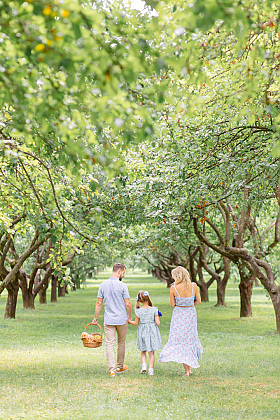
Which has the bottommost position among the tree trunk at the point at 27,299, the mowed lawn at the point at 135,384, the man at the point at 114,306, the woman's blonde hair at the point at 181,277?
the mowed lawn at the point at 135,384

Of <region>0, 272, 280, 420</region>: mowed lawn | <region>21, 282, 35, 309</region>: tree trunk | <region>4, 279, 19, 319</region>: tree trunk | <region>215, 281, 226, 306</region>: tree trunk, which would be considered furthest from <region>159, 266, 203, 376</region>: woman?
<region>215, 281, 226, 306</region>: tree trunk

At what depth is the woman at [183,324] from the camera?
27.9 ft

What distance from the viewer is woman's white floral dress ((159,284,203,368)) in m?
8.50

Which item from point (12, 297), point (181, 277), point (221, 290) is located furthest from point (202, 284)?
point (181, 277)

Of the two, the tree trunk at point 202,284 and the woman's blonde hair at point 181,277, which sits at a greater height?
the woman's blonde hair at point 181,277

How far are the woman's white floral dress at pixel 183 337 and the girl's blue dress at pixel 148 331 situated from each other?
0.25 m

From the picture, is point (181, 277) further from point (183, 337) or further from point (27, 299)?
point (27, 299)

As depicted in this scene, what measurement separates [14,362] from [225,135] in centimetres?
713

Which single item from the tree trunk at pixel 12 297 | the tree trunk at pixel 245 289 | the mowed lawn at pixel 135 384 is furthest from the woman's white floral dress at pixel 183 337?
the tree trunk at pixel 12 297

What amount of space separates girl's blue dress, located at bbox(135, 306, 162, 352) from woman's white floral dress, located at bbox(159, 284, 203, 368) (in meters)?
0.25

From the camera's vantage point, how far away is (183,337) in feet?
28.1

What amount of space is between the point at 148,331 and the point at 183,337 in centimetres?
68

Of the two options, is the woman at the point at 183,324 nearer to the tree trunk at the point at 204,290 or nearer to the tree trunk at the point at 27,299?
the tree trunk at the point at 27,299

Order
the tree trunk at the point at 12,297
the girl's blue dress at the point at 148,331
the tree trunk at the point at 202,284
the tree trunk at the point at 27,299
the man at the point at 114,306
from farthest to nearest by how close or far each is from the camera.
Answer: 1. the tree trunk at the point at 202,284
2. the tree trunk at the point at 27,299
3. the tree trunk at the point at 12,297
4. the girl's blue dress at the point at 148,331
5. the man at the point at 114,306
